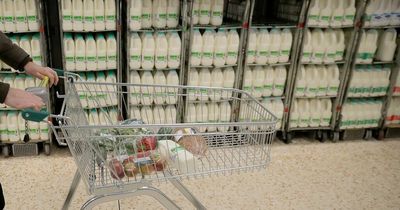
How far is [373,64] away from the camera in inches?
151

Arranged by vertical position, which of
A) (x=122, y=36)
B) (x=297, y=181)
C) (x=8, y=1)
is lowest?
(x=297, y=181)

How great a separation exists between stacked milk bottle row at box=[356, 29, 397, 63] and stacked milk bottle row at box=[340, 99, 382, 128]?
45 centimetres

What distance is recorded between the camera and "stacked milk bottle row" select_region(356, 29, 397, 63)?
11.8 feet

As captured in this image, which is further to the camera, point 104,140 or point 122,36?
point 122,36

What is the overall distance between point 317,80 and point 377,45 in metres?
0.73

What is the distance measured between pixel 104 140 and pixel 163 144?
0.91ft

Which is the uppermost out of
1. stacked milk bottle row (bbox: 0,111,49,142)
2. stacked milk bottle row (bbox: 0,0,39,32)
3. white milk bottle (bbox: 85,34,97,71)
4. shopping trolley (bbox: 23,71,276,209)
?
stacked milk bottle row (bbox: 0,0,39,32)

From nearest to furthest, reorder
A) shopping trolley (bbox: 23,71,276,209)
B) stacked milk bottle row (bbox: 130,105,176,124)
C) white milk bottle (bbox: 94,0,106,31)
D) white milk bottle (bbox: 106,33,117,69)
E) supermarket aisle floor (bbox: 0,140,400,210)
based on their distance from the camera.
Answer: shopping trolley (bbox: 23,71,276,209)
supermarket aisle floor (bbox: 0,140,400,210)
white milk bottle (bbox: 94,0,106,31)
white milk bottle (bbox: 106,33,117,69)
stacked milk bottle row (bbox: 130,105,176,124)

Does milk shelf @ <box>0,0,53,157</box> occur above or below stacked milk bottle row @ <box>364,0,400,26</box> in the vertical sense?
below

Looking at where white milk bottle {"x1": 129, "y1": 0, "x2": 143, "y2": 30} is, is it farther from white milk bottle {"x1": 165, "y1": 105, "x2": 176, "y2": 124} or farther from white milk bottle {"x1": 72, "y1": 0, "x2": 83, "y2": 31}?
white milk bottle {"x1": 165, "y1": 105, "x2": 176, "y2": 124}

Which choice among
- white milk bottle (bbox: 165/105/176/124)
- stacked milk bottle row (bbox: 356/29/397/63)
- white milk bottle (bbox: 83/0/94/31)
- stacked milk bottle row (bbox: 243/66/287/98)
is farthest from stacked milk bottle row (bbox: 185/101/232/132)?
stacked milk bottle row (bbox: 356/29/397/63)

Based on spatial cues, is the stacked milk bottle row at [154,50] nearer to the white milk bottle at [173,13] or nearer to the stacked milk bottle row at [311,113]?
the white milk bottle at [173,13]

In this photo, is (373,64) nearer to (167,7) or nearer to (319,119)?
(319,119)

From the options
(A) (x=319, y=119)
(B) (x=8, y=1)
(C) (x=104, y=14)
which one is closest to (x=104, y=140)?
(C) (x=104, y=14)
